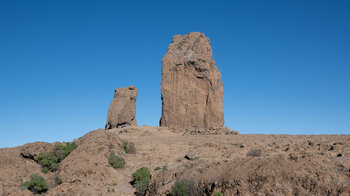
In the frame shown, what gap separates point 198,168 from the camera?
36.4 feet

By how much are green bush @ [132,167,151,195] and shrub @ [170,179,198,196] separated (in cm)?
241

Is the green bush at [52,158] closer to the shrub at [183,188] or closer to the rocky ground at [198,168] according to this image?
the rocky ground at [198,168]

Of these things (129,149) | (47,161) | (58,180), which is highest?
(129,149)

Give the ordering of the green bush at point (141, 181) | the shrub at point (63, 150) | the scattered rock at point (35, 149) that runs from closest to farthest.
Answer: the green bush at point (141, 181) → the scattered rock at point (35, 149) → the shrub at point (63, 150)

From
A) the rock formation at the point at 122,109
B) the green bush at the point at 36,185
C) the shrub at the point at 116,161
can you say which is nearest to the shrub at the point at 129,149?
the shrub at the point at 116,161

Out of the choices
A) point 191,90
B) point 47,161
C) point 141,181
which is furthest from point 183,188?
point 191,90

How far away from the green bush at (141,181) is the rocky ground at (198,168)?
1.38 ft

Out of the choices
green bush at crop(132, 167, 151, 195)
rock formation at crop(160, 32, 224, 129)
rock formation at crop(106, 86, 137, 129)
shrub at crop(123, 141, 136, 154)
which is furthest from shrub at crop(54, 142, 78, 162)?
rock formation at crop(106, 86, 137, 129)

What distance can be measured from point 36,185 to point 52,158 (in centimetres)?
282

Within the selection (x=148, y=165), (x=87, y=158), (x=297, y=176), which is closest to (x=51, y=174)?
(x=87, y=158)

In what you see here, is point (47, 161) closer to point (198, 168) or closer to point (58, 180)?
point (58, 180)

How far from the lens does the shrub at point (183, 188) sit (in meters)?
9.66

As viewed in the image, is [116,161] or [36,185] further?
[116,161]

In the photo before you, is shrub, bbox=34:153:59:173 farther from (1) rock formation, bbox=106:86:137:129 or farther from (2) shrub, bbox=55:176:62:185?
(1) rock formation, bbox=106:86:137:129
